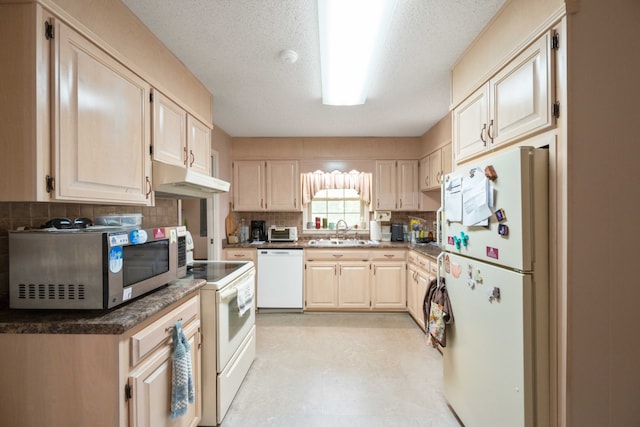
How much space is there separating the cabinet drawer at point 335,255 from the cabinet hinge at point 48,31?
9.63ft

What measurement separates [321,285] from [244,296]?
1.65m

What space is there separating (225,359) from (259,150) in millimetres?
2870

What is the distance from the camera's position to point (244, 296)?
209 centimetres

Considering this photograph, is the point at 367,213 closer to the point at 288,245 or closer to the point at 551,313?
the point at 288,245

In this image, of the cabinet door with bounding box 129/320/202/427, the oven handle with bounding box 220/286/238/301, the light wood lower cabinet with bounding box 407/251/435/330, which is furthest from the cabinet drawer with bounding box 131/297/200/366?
the light wood lower cabinet with bounding box 407/251/435/330

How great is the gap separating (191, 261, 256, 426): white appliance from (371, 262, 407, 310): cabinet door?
193 centimetres

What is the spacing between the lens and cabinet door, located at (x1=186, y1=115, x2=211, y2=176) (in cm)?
214

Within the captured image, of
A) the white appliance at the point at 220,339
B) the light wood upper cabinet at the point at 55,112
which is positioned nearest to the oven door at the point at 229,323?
the white appliance at the point at 220,339

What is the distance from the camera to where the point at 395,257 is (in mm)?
3562

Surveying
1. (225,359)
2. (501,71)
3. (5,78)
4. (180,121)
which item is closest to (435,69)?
(501,71)

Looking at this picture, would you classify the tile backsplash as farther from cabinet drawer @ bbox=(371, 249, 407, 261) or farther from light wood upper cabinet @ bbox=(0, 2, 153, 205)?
cabinet drawer @ bbox=(371, 249, 407, 261)

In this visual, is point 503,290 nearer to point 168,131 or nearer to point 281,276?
point 168,131

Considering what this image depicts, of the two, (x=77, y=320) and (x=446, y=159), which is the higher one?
(x=446, y=159)

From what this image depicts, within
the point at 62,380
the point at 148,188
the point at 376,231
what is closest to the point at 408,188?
the point at 376,231
